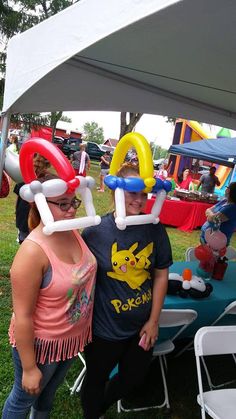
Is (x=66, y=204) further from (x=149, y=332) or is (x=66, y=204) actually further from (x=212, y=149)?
(x=212, y=149)

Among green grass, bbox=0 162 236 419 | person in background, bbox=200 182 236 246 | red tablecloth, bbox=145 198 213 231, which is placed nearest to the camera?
green grass, bbox=0 162 236 419

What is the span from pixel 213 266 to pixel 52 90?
1806 millimetres

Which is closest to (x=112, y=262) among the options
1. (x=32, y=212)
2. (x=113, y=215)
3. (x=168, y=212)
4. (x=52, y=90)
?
(x=113, y=215)

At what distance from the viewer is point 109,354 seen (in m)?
1.74

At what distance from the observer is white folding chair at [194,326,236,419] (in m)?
1.85

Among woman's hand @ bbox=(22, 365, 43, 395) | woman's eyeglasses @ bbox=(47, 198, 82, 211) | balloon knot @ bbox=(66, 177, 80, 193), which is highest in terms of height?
balloon knot @ bbox=(66, 177, 80, 193)

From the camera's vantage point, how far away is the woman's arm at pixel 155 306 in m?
1.76

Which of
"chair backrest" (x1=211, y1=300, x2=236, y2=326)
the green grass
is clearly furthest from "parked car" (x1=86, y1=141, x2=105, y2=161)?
"chair backrest" (x1=211, y1=300, x2=236, y2=326)

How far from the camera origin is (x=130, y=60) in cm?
243

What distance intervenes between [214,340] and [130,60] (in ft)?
5.89

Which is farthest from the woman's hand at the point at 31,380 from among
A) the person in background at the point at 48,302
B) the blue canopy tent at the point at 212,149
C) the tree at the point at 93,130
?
the tree at the point at 93,130

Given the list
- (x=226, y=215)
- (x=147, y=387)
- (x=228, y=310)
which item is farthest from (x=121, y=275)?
(x=226, y=215)

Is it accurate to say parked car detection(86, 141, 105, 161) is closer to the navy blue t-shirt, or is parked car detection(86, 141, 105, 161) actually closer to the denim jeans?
the navy blue t-shirt

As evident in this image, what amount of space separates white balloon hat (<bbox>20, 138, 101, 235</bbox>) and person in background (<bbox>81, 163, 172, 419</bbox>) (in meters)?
0.21
